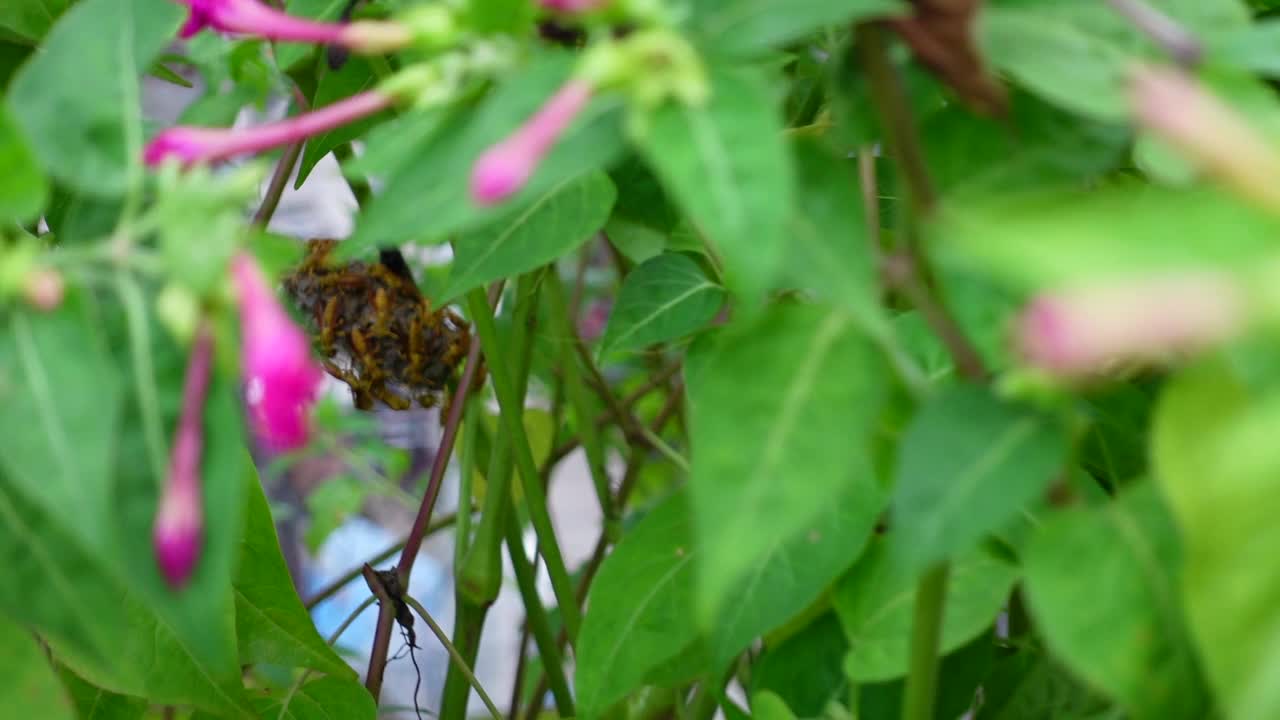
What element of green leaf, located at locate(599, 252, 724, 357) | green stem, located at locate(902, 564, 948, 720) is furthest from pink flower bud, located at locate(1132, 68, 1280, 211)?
green leaf, located at locate(599, 252, 724, 357)

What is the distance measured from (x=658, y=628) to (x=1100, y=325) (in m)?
0.26

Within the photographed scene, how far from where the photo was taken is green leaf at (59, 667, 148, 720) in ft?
1.46

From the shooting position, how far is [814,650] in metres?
0.44

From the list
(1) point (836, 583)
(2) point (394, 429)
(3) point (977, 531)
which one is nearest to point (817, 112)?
(1) point (836, 583)

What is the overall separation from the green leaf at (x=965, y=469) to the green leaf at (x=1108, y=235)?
6 centimetres

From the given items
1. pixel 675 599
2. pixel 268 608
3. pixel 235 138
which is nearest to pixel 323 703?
pixel 268 608

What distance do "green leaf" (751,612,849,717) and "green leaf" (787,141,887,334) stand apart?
242mm

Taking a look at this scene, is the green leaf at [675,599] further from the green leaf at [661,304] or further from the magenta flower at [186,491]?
the magenta flower at [186,491]

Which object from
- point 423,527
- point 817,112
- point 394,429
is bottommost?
point 394,429

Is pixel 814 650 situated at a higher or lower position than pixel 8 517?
lower

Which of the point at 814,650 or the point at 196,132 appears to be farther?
the point at 814,650

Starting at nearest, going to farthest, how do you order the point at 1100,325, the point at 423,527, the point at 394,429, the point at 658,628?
the point at 1100,325, the point at 658,628, the point at 423,527, the point at 394,429

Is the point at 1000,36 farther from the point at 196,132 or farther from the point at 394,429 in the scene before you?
the point at 394,429

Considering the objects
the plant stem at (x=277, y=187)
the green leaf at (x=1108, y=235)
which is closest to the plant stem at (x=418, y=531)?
the plant stem at (x=277, y=187)
